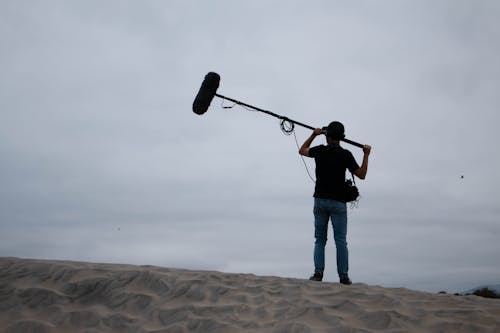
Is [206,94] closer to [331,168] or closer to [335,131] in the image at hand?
[335,131]

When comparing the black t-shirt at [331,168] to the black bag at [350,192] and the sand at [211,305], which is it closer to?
the black bag at [350,192]

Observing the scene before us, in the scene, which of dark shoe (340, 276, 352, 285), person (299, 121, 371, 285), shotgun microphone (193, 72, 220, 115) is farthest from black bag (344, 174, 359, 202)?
shotgun microphone (193, 72, 220, 115)

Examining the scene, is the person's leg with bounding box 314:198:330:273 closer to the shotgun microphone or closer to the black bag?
the black bag

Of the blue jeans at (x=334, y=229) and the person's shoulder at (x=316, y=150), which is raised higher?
the person's shoulder at (x=316, y=150)

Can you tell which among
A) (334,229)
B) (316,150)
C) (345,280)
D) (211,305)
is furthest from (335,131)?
(211,305)

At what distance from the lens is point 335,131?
19.9 feet

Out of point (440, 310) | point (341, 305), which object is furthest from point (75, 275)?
→ point (440, 310)

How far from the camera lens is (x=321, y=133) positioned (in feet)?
20.1

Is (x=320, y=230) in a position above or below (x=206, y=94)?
below

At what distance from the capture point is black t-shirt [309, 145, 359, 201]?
5.84 metres

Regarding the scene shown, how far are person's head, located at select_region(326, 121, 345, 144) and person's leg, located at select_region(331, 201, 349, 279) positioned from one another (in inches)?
34.6

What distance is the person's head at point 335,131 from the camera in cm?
606

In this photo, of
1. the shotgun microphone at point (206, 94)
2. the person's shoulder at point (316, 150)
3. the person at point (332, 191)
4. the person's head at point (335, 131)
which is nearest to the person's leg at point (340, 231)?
the person at point (332, 191)

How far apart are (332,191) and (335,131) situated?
0.82 meters
